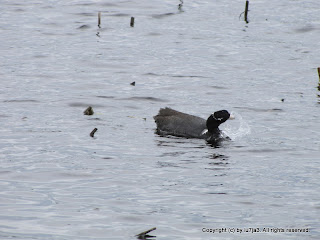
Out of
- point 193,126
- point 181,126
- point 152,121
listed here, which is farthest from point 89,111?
point 193,126

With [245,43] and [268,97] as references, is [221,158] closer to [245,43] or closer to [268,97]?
Result: [268,97]

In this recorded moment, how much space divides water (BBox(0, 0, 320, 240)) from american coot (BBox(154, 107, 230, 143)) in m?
0.24

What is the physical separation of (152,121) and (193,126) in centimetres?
126

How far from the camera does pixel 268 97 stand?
1934cm

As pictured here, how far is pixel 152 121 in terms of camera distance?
55.1ft

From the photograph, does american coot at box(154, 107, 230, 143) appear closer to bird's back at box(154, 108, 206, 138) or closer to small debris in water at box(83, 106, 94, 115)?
bird's back at box(154, 108, 206, 138)

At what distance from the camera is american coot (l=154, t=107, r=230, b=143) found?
15.8 m

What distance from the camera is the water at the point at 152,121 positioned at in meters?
10.2

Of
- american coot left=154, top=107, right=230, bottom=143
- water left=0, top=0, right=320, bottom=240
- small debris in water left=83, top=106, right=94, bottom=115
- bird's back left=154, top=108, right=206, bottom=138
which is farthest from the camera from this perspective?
small debris in water left=83, top=106, right=94, bottom=115

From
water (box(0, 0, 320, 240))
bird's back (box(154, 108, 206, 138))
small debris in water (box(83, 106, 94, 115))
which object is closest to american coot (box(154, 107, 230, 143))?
bird's back (box(154, 108, 206, 138))

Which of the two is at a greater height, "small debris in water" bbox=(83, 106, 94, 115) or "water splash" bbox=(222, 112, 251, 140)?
"small debris in water" bbox=(83, 106, 94, 115)

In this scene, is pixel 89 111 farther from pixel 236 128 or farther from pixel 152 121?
pixel 236 128

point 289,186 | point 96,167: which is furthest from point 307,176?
point 96,167

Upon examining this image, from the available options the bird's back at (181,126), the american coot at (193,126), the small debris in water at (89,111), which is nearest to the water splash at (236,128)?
the american coot at (193,126)
